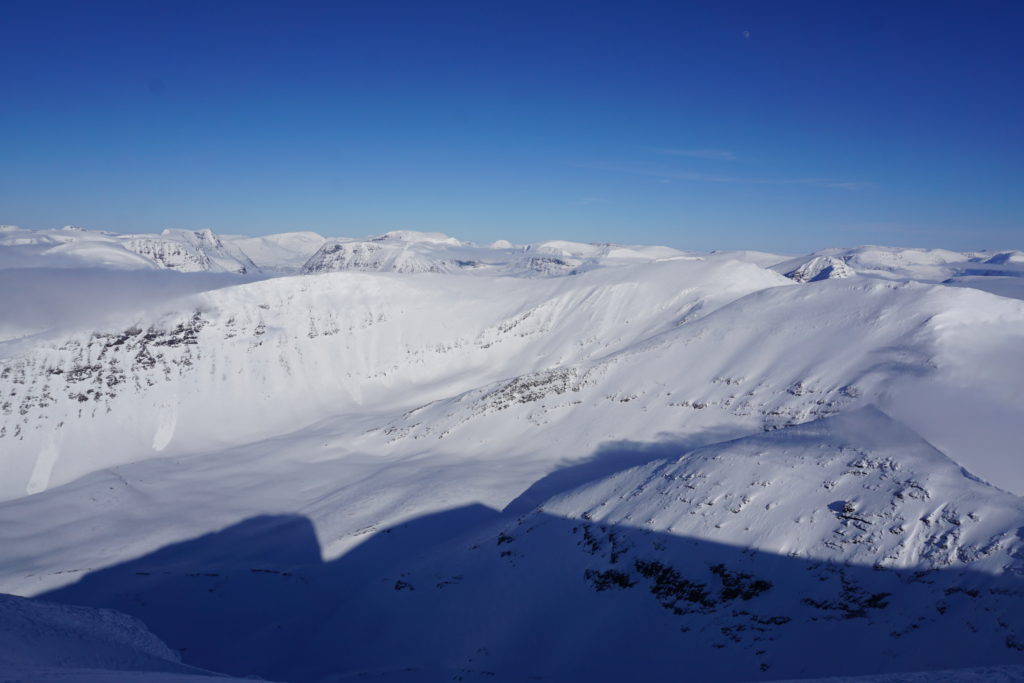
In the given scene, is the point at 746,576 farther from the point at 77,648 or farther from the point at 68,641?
the point at 68,641

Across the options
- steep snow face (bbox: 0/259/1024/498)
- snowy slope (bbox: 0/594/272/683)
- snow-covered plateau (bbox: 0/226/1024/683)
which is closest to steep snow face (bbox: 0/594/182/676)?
snowy slope (bbox: 0/594/272/683)

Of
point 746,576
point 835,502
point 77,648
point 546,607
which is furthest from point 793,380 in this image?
point 77,648

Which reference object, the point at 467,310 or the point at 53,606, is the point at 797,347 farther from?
the point at 467,310

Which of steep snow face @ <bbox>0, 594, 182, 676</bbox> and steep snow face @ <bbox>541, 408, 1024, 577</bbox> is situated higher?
steep snow face @ <bbox>541, 408, 1024, 577</bbox>

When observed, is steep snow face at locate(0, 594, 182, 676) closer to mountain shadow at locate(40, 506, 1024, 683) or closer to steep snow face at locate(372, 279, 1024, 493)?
mountain shadow at locate(40, 506, 1024, 683)

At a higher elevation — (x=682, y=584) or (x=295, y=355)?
(x=682, y=584)

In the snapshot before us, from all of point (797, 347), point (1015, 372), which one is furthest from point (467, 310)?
point (1015, 372)

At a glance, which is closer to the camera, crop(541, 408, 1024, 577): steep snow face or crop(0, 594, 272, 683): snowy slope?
crop(0, 594, 272, 683): snowy slope

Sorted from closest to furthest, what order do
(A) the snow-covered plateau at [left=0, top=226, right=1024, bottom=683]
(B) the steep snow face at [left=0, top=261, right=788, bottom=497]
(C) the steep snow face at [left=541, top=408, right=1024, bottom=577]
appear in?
(C) the steep snow face at [left=541, top=408, right=1024, bottom=577]
(A) the snow-covered plateau at [left=0, top=226, right=1024, bottom=683]
(B) the steep snow face at [left=0, top=261, right=788, bottom=497]
